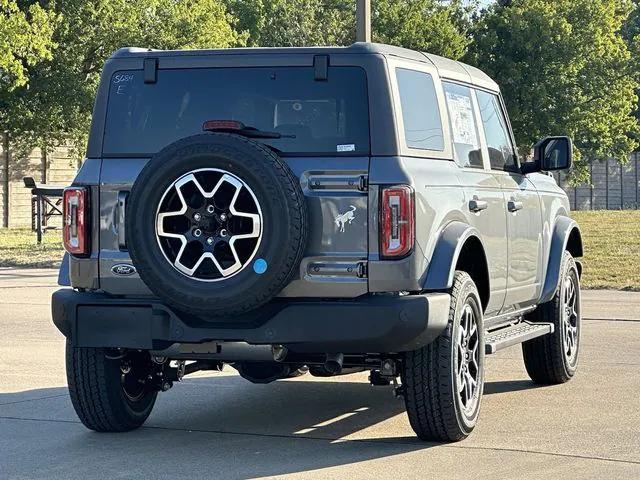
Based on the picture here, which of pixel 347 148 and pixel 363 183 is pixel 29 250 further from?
pixel 363 183

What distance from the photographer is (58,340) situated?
39.8 ft

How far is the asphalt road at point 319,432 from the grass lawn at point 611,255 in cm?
747

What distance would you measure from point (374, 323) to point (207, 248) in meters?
0.91

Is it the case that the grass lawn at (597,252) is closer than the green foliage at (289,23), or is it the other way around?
the grass lawn at (597,252)

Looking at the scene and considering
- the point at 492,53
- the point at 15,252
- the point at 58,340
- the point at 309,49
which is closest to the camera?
the point at 309,49

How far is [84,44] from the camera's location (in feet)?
107

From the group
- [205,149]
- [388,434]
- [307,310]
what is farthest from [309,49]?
[388,434]

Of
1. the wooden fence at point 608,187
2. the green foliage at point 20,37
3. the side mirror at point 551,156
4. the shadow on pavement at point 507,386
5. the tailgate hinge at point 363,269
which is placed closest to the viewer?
the tailgate hinge at point 363,269

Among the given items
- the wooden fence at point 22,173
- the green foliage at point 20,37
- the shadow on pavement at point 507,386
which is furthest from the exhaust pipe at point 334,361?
the wooden fence at point 22,173

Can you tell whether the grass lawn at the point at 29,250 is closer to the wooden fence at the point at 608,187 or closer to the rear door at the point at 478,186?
the rear door at the point at 478,186

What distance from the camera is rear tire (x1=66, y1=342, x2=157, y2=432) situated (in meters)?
7.64

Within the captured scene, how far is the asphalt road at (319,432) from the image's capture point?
6.79 m

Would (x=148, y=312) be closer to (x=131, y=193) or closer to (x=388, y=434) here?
(x=131, y=193)

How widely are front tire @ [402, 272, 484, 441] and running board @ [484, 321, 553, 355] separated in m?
0.55
